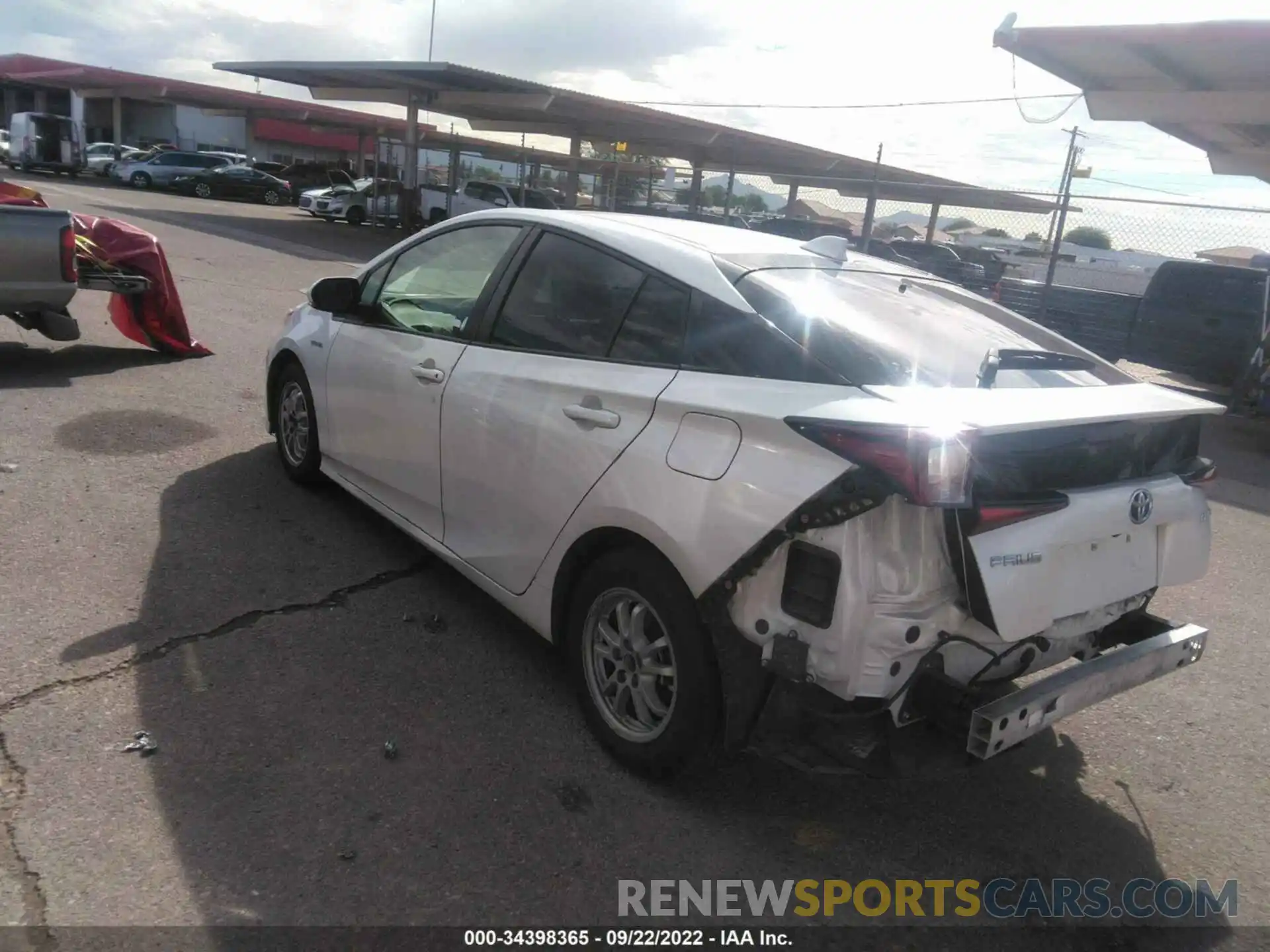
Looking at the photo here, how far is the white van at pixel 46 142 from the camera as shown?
35312mm

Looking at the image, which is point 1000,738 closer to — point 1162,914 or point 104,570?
point 1162,914

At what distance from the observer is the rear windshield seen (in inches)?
112

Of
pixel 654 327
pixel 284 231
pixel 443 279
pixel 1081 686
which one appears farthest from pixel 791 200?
pixel 1081 686

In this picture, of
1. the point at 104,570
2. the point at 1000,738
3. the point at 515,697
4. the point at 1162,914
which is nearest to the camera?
the point at 1000,738

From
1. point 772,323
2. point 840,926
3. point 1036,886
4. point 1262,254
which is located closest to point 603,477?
point 772,323

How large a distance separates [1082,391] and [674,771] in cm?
175

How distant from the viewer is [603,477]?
10.2ft

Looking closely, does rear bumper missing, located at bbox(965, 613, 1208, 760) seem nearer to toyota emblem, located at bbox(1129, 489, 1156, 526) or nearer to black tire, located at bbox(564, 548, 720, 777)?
toyota emblem, located at bbox(1129, 489, 1156, 526)

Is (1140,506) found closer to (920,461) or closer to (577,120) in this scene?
(920,461)

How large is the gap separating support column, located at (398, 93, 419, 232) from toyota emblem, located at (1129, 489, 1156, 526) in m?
26.0

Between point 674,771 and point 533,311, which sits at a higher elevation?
point 533,311

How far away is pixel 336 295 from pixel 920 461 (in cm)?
325

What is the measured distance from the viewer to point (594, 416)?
319cm

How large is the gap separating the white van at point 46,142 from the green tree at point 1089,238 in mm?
34837
